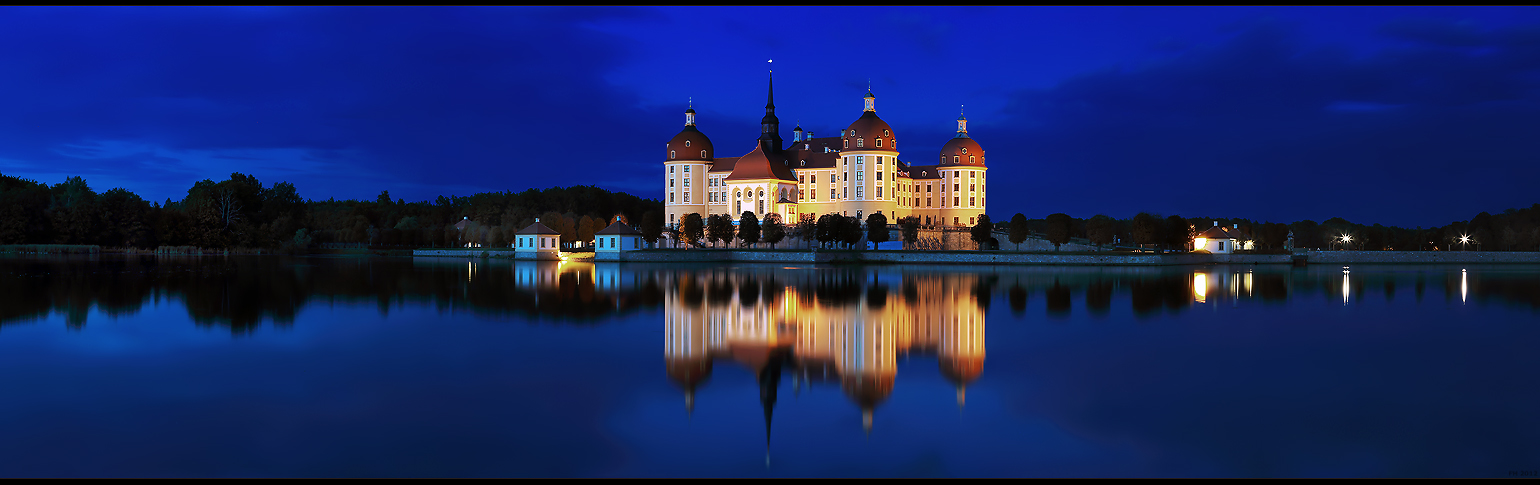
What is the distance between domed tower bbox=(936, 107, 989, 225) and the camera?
61156 millimetres

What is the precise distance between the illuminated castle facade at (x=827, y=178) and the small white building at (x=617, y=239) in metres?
9.08

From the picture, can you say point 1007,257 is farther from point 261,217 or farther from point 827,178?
point 261,217

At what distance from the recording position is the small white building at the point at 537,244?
180 feet

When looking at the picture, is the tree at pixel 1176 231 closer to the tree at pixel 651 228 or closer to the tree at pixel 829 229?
the tree at pixel 829 229

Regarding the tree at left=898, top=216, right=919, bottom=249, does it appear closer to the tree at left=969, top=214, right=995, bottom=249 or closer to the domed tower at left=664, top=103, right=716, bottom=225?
the tree at left=969, top=214, right=995, bottom=249

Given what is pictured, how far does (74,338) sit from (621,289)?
13.9 metres

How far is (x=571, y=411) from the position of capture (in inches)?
313

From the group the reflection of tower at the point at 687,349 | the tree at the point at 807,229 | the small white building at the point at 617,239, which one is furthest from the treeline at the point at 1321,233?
the reflection of tower at the point at 687,349

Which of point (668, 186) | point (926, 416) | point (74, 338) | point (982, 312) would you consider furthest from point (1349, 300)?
point (668, 186)

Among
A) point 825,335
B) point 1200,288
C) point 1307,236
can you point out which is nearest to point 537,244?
point 1200,288

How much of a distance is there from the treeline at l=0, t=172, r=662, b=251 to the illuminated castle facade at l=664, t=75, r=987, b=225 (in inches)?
343

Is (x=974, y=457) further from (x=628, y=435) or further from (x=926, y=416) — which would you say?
(x=628, y=435)

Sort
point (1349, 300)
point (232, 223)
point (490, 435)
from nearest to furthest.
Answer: point (490, 435) < point (1349, 300) < point (232, 223)

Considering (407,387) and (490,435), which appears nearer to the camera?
(490,435)
